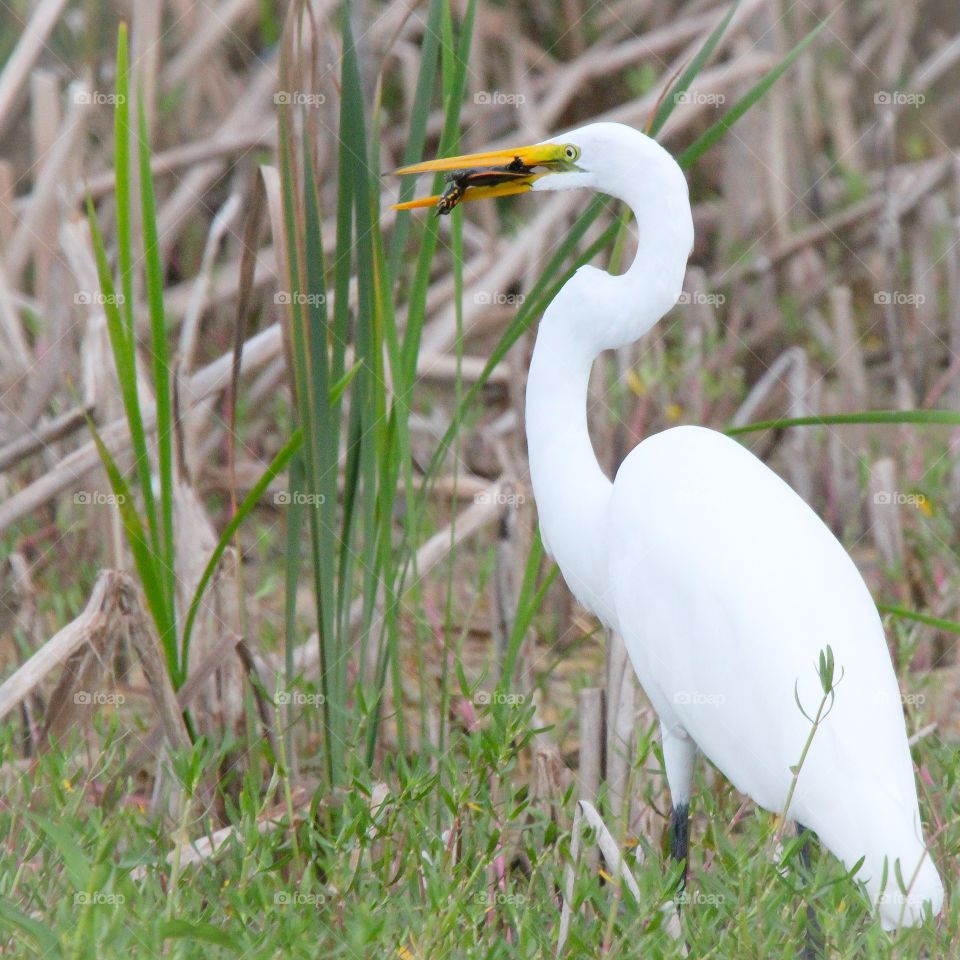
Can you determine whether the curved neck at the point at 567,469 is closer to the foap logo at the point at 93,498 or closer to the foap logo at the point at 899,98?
the foap logo at the point at 93,498

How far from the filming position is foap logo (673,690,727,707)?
1.66 meters

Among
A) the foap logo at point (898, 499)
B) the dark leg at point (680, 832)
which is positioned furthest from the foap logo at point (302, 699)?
the foap logo at point (898, 499)

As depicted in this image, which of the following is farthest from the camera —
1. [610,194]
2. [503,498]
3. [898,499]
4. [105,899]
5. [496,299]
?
[496,299]

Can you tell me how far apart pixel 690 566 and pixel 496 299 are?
148 centimetres

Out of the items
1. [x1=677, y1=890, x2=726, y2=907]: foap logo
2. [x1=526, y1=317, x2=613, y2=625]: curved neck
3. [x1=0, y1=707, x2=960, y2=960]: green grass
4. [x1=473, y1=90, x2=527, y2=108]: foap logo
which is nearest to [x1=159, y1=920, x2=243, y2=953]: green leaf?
[x1=0, y1=707, x2=960, y2=960]: green grass

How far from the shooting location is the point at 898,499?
2.60 meters

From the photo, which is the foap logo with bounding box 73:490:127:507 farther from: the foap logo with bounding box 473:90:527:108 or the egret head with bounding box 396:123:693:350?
the foap logo with bounding box 473:90:527:108

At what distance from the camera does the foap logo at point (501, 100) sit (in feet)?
11.7

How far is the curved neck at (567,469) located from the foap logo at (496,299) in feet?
3.54

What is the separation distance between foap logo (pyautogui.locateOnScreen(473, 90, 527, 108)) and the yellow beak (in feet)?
6.03

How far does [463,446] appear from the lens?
3.26 metres

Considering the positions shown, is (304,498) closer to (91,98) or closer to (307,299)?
(307,299)

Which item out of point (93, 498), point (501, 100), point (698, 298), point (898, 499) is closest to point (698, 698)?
point (898, 499)

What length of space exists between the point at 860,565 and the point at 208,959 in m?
2.14
